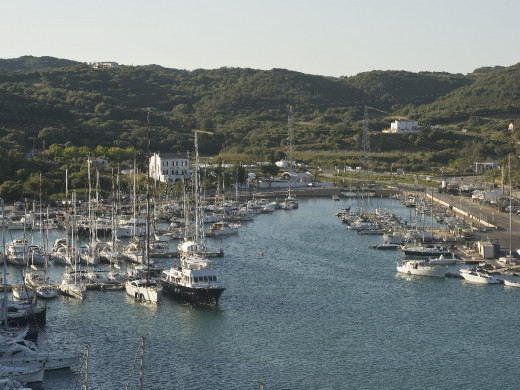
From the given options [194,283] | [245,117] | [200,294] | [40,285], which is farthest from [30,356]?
[245,117]

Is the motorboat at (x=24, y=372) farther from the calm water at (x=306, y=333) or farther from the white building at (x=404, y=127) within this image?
the white building at (x=404, y=127)

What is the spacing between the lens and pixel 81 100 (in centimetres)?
13212

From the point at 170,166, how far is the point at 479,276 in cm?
5279

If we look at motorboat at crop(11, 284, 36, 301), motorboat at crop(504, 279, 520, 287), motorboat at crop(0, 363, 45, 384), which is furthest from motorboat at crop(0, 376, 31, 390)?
motorboat at crop(504, 279, 520, 287)

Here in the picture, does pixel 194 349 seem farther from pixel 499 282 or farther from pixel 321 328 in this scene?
pixel 499 282

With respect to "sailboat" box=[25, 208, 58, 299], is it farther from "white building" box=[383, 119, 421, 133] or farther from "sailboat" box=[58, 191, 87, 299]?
"white building" box=[383, 119, 421, 133]

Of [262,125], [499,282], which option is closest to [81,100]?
[262,125]

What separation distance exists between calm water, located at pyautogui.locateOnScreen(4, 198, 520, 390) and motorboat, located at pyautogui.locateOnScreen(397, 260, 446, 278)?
32.2 inches

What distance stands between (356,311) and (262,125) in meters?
107

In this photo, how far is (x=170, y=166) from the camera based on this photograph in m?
95.6

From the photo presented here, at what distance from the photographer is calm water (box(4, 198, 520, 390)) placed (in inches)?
1266

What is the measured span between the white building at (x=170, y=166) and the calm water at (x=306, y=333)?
139 ft

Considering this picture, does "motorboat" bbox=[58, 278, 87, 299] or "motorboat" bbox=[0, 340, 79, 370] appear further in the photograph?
"motorboat" bbox=[58, 278, 87, 299]

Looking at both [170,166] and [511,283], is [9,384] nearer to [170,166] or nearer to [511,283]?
[511,283]
